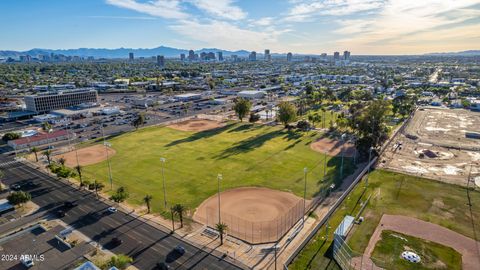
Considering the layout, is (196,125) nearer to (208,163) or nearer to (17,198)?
(208,163)

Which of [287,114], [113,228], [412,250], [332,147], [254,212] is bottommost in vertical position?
[412,250]

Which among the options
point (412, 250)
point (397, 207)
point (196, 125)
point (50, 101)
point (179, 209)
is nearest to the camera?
point (412, 250)

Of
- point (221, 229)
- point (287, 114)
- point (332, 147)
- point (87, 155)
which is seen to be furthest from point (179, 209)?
point (287, 114)

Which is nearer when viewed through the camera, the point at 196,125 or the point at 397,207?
the point at 397,207

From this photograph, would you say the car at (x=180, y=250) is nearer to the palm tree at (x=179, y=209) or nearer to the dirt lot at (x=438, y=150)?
the palm tree at (x=179, y=209)

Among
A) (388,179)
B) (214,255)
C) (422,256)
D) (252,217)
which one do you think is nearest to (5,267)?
(214,255)

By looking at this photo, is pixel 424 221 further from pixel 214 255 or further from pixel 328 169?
pixel 214 255

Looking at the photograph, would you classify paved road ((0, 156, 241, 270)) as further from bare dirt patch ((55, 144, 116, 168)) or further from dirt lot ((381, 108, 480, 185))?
dirt lot ((381, 108, 480, 185))

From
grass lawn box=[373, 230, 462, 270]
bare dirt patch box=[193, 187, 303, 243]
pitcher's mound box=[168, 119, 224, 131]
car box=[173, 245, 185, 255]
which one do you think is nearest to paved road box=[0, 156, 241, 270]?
car box=[173, 245, 185, 255]
